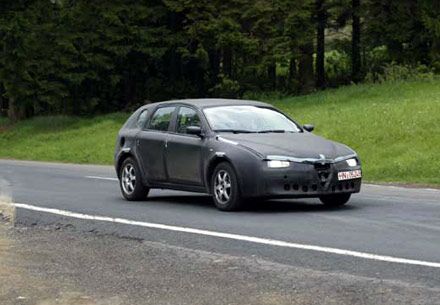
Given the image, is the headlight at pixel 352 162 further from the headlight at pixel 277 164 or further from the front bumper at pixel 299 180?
the headlight at pixel 277 164

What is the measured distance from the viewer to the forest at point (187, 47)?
41531 millimetres

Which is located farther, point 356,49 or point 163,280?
point 356,49

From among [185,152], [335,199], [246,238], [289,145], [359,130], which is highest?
[289,145]

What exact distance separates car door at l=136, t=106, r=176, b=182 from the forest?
23661 mm

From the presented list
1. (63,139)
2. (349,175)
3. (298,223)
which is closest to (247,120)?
(349,175)

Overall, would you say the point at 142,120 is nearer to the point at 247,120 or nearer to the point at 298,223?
the point at 247,120

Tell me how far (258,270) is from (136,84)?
4220 centimetres

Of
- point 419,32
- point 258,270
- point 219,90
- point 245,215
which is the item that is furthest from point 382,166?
point 219,90

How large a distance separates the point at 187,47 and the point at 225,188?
3447 cm

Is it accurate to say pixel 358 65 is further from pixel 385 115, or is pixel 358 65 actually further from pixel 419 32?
pixel 385 115

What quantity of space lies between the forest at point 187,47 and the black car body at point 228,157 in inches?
938

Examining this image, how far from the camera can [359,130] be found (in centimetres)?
2502

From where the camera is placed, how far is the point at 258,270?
8.20m

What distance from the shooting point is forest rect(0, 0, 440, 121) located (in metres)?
41.5
